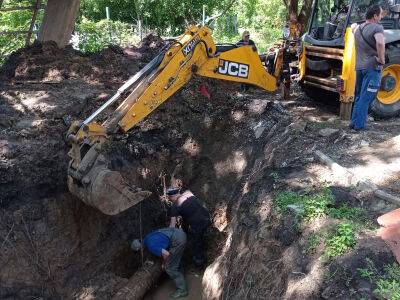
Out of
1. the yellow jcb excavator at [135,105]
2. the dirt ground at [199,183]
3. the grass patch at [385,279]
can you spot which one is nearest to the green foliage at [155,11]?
the dirt ground at [199,183]

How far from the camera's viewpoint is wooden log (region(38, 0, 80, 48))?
11094 millimetres

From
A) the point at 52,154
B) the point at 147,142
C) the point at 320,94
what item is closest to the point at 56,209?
the point at 52,154

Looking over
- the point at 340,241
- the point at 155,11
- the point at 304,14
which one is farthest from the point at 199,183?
the point at 155,11

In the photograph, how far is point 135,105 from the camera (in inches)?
224

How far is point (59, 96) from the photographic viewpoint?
28.0 feet

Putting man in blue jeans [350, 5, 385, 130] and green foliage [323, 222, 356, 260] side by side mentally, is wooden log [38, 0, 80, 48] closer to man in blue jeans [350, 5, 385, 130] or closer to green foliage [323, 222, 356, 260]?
man in blue jeans [350, 5, 385, 130]

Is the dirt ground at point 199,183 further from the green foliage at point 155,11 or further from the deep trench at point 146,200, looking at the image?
the green foliage at point 155,11

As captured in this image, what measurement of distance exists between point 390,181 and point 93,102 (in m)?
5.34

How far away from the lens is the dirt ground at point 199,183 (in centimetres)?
471

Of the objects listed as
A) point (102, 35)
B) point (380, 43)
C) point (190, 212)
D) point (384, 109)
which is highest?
point (380, 43)

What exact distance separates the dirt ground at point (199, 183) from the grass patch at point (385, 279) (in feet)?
0.25

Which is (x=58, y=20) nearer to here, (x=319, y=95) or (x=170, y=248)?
(x=319, y=95)

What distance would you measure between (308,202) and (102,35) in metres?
14.7

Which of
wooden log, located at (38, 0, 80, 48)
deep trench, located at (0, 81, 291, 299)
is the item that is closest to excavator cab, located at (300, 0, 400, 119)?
deep trench, located at (0, 81, 291, 299)
